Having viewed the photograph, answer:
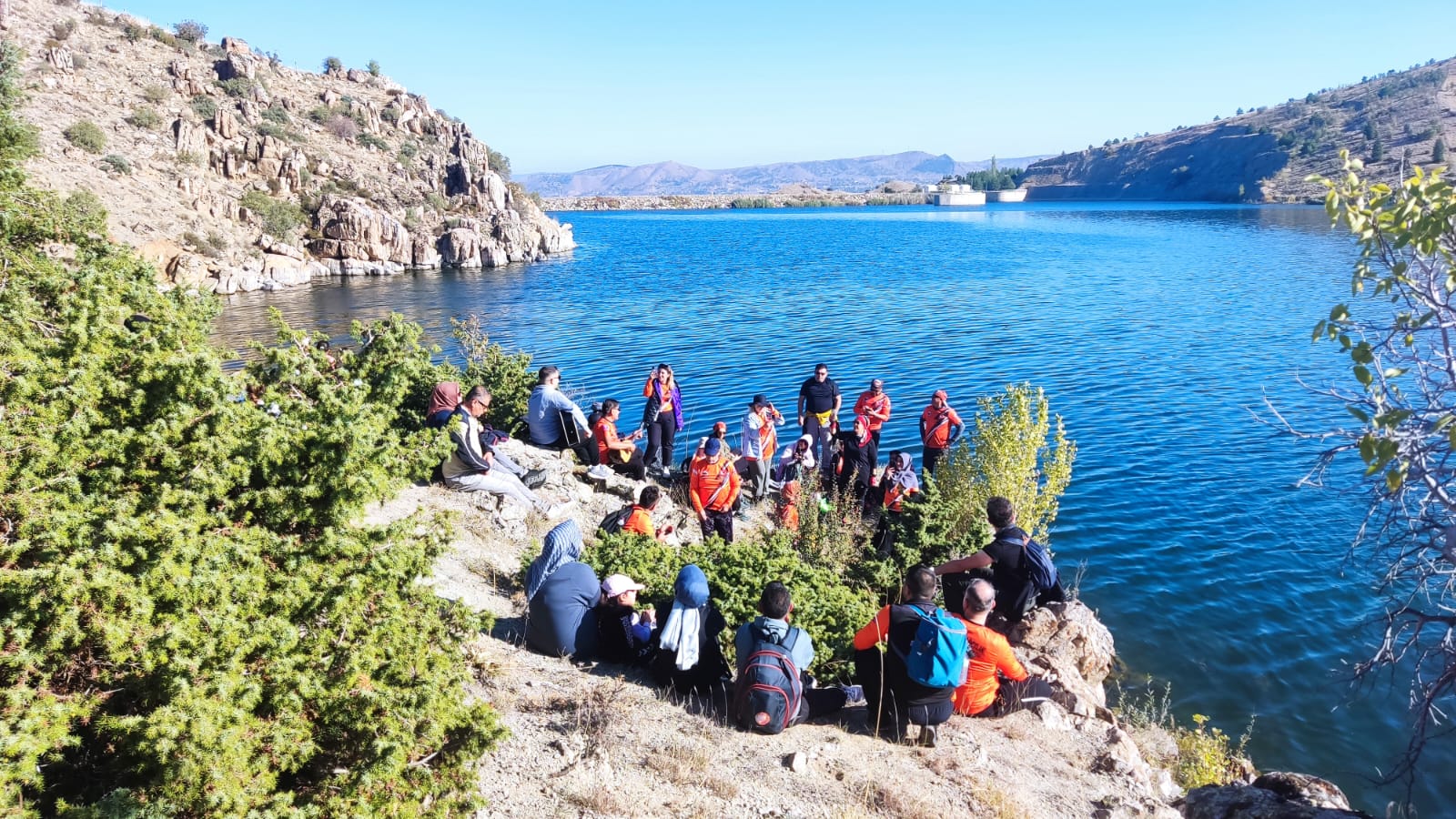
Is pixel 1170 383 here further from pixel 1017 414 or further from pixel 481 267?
pixel 481 267

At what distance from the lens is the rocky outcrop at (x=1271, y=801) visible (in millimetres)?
5223

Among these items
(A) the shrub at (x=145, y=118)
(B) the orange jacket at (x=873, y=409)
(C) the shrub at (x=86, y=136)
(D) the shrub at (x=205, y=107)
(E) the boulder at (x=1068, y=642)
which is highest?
(D) the shrub at (x=205, y=107)

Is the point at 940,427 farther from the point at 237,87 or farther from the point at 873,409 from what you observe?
the point at 237,87

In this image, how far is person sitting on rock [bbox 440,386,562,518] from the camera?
1050 cm

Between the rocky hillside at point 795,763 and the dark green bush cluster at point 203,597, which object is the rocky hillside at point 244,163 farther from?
the rocky hillside at point 795,763

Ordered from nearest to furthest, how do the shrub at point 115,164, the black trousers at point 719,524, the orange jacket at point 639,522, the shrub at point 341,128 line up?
the orange jacket at point 639,522 < the black trousers at point 719,524 < the shrub at point 115,164 < the shrub at point 341,128

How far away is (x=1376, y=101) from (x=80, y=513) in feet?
622

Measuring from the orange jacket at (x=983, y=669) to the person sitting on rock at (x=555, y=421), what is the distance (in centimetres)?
772

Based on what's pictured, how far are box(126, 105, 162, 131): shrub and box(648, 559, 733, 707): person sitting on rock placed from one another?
6346cm

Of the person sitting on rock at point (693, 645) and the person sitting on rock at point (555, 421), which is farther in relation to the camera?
the person sitting on rock at point (555, 421)

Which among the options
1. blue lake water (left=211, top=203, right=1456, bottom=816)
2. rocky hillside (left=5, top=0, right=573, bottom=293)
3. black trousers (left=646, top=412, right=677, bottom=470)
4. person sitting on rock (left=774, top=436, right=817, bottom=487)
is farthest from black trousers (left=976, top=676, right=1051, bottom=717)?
rocky hillside (left=5, top=0, right=573, bottom=293)

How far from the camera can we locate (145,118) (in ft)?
175

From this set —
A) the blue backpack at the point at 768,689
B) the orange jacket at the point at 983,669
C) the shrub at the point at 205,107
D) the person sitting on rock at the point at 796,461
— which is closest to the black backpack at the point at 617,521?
the blue backpack at the point at 768,689

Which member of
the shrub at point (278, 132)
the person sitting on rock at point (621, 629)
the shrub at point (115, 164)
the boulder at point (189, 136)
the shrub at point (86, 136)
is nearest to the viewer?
the person sitting on rock at point (621, 629)
